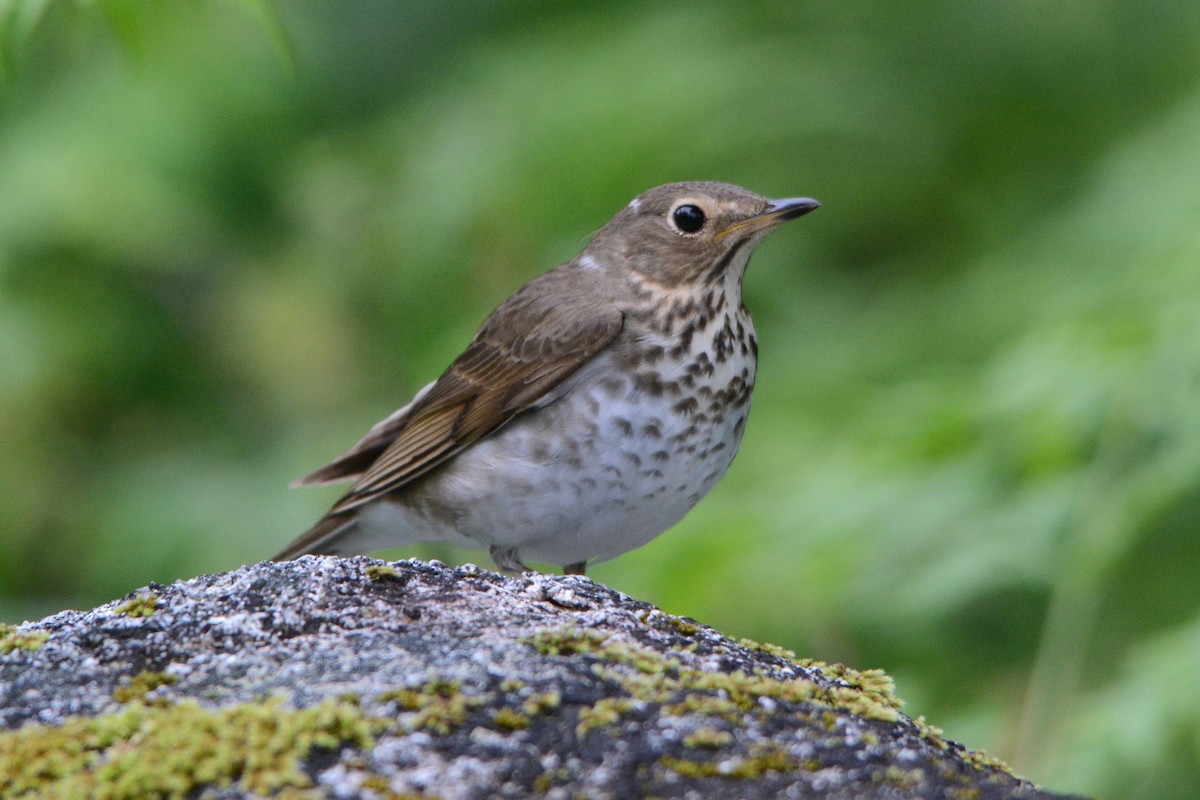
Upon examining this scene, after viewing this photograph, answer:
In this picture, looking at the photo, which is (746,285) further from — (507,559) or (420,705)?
(420,705)

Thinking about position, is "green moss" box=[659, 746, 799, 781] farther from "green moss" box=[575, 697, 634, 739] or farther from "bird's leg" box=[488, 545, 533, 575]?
"bird's leg" box=[488, 545, 533, 575]

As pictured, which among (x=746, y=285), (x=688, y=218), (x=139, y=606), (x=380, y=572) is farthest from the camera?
(x=746, y=285)

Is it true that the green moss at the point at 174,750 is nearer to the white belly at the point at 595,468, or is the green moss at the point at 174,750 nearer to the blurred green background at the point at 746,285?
the white belly at the point at 595,468

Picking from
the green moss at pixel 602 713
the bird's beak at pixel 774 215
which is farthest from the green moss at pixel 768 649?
the bird's beak at pixel 774 215

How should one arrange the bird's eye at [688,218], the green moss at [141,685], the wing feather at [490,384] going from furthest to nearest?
1. the bird's eye at [688,218]
2. the wing feather at [490,384]
3. the green moss at [141,685]

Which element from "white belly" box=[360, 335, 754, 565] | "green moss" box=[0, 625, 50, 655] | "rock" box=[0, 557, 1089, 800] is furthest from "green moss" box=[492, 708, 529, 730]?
"white belly" box=[360, 335, 754, 565]

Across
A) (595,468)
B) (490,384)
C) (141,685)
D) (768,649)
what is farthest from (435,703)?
(490,384)
